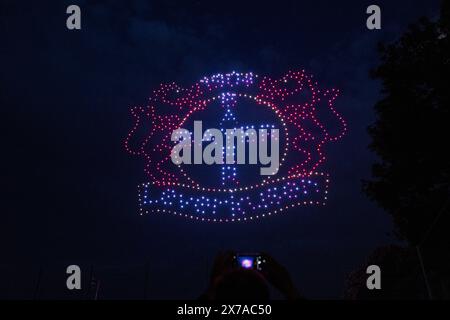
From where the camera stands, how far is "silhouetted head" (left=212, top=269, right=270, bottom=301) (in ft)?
7.58

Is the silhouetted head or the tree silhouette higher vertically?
the tree silhouette

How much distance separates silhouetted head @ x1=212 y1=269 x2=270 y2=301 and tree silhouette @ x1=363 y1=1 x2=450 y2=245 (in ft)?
41.5

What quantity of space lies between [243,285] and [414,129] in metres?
13.6

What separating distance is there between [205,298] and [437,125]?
1324 centimetres

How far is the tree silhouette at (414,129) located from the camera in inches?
563

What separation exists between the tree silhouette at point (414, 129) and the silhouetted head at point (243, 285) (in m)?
12.7

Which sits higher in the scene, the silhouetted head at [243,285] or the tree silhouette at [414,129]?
the tree silhouette at [414,129]

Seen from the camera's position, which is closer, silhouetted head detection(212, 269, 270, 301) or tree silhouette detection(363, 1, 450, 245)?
silhouetted head detection(212, 269, 270, 301)

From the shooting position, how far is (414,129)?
48.4 ft

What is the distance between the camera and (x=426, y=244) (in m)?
9.20

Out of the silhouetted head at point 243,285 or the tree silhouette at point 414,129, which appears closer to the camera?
the silhouetted head at point 243,285
